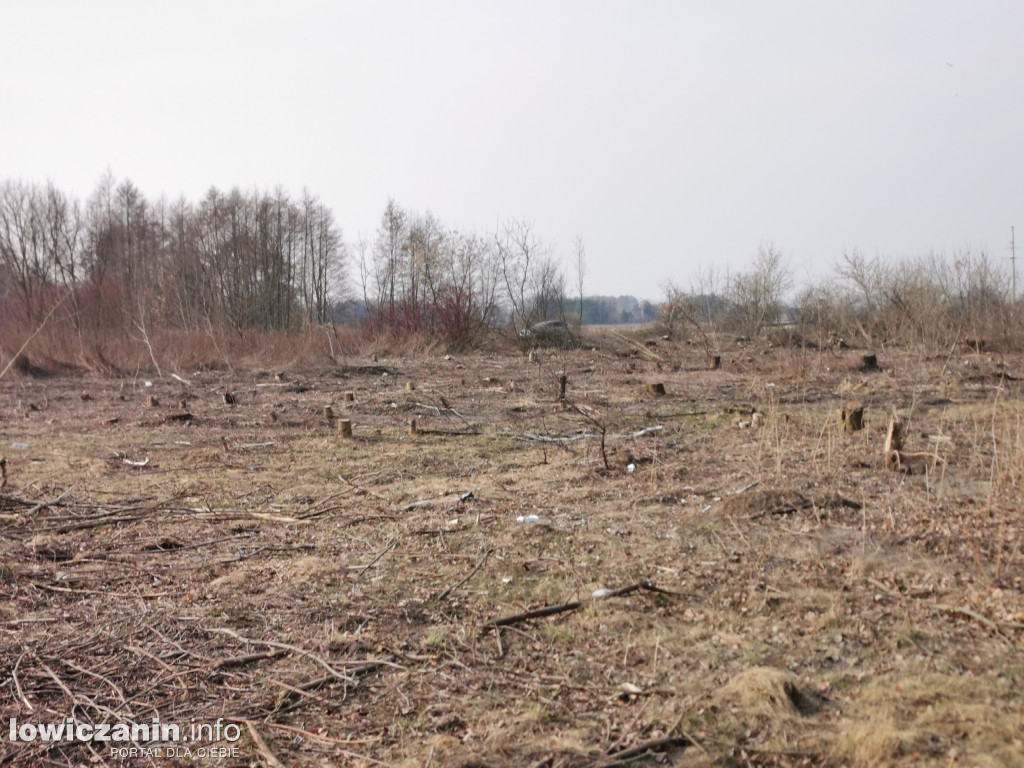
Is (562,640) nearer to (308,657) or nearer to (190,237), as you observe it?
(308,657)

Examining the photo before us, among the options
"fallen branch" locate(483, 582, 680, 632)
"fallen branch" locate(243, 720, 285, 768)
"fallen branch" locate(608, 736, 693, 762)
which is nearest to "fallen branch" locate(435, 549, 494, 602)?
"fallen branch" locate(483, 582, 680, 632)

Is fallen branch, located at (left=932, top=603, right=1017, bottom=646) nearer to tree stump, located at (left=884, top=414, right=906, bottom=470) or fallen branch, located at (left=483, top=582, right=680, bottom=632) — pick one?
fallen branch, located at (left=483, top=582, right=680, bottom=632)

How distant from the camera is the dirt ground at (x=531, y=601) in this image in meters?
2.68

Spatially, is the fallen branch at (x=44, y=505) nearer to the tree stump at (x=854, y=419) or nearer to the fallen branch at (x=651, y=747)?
the fallen branch at (x=651, y=747)

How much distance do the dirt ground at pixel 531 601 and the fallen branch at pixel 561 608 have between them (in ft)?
0.05

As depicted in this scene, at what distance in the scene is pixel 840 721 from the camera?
2643 millimetres

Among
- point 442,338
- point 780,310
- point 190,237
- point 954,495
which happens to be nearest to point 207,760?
point 954,495

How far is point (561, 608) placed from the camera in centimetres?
363

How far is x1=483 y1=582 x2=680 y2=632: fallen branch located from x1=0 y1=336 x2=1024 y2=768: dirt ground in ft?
0.05

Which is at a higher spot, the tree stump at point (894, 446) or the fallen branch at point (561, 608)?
the tree stump at point (894, 446)

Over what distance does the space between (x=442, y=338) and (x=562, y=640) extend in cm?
1840

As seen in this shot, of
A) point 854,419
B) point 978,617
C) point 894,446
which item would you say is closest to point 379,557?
point 978,617

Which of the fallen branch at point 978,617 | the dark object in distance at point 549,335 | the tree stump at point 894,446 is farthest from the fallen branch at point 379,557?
the dark object in distance at point 549,335

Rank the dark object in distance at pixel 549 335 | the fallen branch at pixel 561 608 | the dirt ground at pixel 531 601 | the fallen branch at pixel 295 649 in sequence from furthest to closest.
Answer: the dark object in distance at pixel 549 335 → the fallen branch at pixel 561 608 → the fallen branch at pixel 295 649 → the dirt ground at pixel 531 601
